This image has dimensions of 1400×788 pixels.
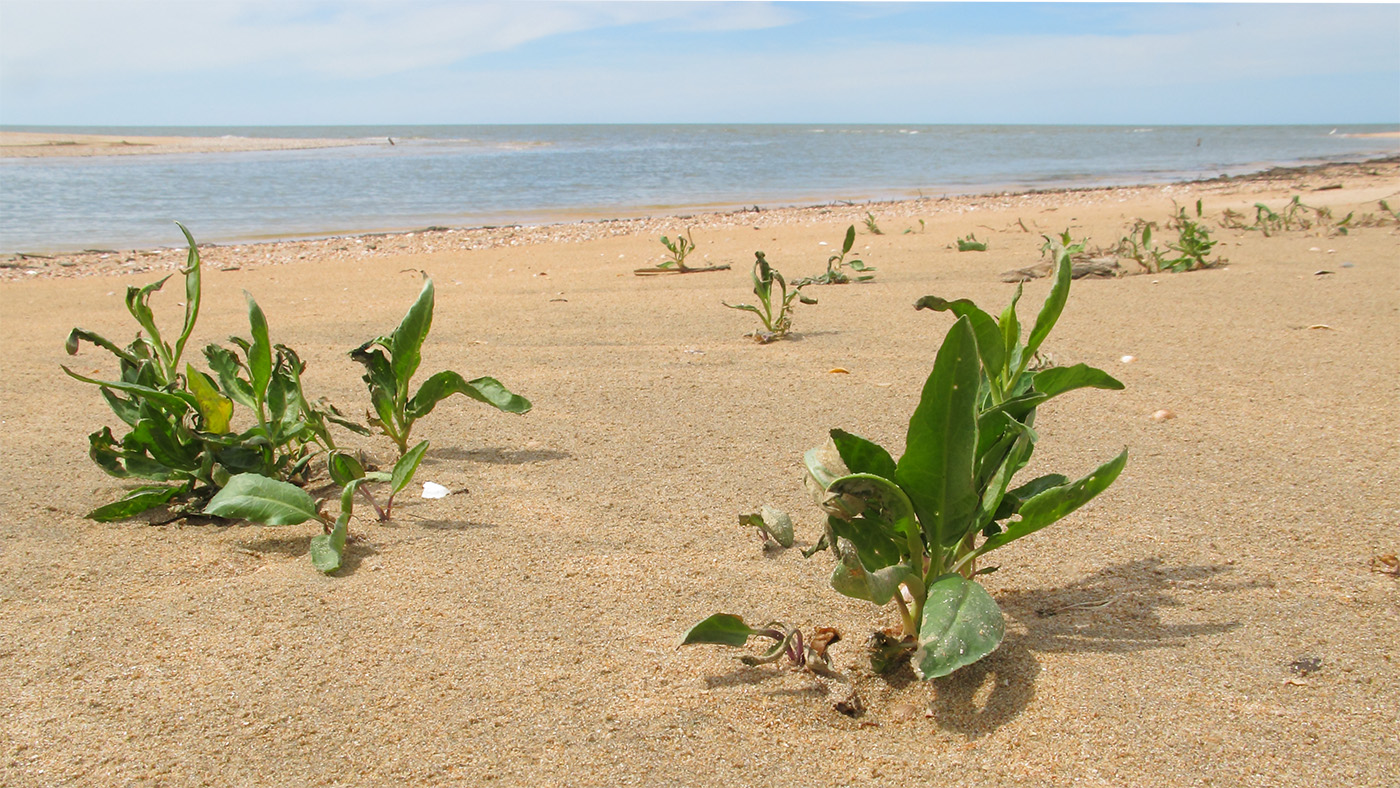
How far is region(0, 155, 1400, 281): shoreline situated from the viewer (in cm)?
799

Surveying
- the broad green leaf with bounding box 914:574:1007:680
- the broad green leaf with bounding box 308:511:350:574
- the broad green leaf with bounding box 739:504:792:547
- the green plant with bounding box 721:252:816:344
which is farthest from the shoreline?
Answer: the broad green leaf with bounding box 914:574:1007:680

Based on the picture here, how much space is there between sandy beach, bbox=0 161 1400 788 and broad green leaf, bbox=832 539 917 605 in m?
0.16

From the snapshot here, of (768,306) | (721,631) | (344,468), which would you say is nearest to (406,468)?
(344,468)

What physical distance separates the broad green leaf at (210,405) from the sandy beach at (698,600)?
9.9 inches

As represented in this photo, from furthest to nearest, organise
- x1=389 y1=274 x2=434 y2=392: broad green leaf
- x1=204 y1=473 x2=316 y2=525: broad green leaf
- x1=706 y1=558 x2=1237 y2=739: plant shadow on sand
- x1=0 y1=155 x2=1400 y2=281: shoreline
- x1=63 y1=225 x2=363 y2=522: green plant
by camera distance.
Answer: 1. x1=0 y1=155 x2=1400 y2=281: shoreline
2. x1=389 y1=274 x2=434 y2=392: broad green leaf
3. x1=63 y1=225 x2=363 y2=522: green plant
4. x1=204 y1=473 x2=316 y2=525: broad green leaf
5. x1=706 y1=558 x2=1237 y2=739: plant shadow on sand

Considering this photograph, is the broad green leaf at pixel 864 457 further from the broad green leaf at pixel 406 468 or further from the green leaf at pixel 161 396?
the green leaf at pixel 161 396

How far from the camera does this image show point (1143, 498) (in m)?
1.91

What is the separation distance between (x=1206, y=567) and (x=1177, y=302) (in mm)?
2742

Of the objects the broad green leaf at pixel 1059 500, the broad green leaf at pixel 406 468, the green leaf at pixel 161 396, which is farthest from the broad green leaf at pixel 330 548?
the broad green leaf at pixel 1059 500

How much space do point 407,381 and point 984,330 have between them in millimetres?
1398

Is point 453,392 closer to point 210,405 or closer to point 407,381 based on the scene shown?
point 407,381

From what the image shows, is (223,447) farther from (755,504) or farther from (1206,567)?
(1206,567)

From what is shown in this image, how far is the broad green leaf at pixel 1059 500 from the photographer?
127cm

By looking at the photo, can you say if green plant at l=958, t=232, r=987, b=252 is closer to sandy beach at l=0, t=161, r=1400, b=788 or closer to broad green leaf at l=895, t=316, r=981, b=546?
sandy beach at l=0, t=161, r=1400, b=788
